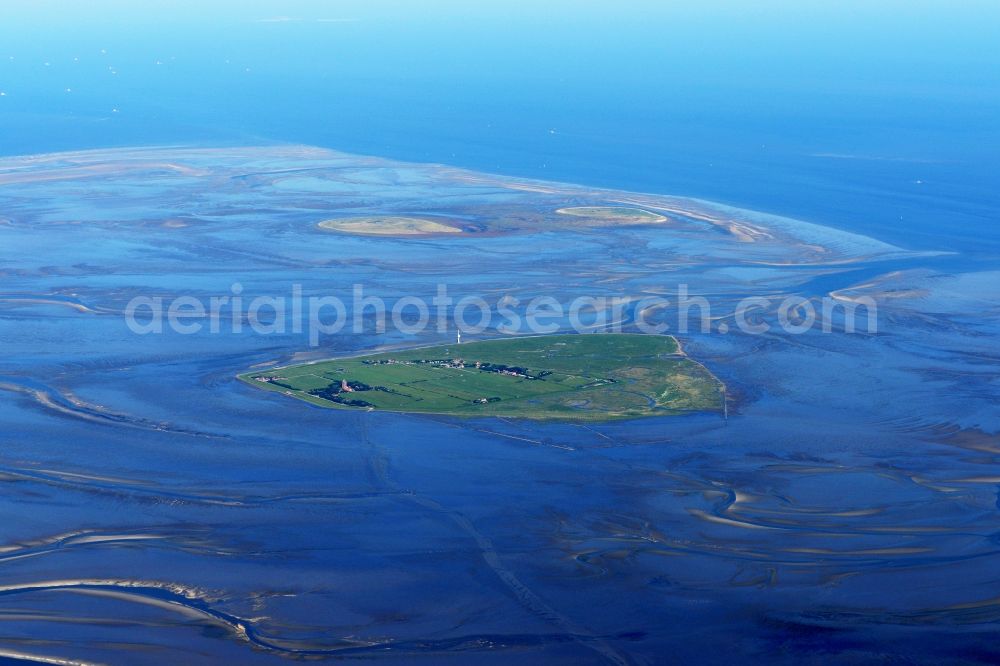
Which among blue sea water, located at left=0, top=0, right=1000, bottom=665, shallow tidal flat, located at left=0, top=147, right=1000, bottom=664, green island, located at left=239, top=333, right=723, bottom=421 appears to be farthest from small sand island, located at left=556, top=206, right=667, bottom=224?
green island, located at left=239, top=333, right=723, bottom=421

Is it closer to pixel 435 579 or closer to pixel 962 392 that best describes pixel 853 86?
pixel 962 392

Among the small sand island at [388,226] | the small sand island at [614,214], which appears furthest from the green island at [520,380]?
the small sand island at [614,214]

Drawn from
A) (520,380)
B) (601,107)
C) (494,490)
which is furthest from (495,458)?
(601,107)

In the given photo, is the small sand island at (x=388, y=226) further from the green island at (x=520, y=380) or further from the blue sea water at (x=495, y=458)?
the green island at (x=520, y=380)

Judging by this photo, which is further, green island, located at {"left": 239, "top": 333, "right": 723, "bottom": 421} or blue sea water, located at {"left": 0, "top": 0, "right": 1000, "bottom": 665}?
green island, located at {"left": 239, "top": 333, "right": 723, "bottom": 421}

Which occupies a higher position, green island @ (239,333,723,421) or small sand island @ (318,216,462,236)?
small sand island @ (318,216,462,236)

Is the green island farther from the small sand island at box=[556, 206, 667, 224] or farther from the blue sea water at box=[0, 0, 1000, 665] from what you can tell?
the small sand island at box=[556, 206, 667, 224]
